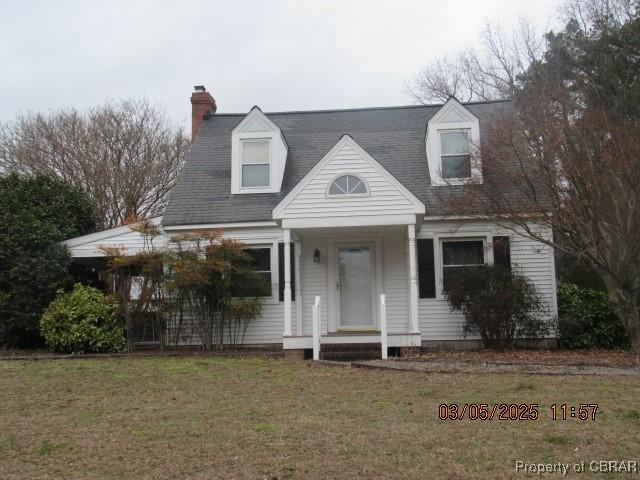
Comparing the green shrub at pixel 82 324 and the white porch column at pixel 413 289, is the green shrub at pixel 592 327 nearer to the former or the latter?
the white porch column at pixel 413 289

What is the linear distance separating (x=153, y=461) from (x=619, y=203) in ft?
32.0

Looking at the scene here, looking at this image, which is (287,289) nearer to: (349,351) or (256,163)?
(349,351)

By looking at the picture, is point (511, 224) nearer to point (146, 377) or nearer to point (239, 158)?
point (239, 158)

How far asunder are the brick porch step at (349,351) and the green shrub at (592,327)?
4.61 meters

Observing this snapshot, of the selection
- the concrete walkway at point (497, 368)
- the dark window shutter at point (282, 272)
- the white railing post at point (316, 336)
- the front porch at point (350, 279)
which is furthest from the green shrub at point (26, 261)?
the concrete walkway at point (497, 368)

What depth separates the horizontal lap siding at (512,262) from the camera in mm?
14180

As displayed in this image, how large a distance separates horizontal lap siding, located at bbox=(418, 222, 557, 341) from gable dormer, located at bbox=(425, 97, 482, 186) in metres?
1.65

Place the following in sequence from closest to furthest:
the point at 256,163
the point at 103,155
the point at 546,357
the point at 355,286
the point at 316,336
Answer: the point at 546,357
the point at 316,336
the point at 355,286
the point at 256,163
the point at 103,155

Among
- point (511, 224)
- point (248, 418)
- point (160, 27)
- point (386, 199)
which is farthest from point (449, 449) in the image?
point (160, 27)

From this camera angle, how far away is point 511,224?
43.0 feet

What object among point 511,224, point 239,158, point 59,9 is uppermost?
point 59,9

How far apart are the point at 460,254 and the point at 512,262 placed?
123 centimetres

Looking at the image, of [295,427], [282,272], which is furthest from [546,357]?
[295,427]

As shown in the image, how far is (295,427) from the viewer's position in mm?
6199
